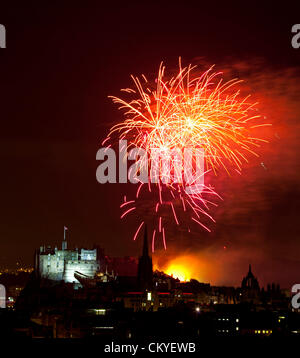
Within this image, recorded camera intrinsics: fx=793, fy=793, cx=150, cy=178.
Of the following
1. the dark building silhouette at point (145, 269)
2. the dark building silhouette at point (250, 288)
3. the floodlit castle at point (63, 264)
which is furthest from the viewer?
the floodlit castle at point (63, 264)

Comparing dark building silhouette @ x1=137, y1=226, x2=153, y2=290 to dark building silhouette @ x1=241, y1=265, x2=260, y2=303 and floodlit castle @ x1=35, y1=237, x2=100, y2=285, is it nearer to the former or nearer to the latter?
dark building silhouette @ x1=241, y1=265, x2=260, y2=303

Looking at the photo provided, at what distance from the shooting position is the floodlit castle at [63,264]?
102 metres

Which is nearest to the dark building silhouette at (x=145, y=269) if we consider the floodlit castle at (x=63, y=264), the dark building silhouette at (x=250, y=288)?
the dark building silhouette at (x=250, y=288)

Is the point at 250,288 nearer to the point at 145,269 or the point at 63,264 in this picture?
the point at 145,269

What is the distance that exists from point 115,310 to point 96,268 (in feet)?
137

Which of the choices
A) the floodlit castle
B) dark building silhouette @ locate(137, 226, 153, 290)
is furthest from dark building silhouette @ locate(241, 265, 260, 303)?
the floodlit castle

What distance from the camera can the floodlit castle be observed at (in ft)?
335

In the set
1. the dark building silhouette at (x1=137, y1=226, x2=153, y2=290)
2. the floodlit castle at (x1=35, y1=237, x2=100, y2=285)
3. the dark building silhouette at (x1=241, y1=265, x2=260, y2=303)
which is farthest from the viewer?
the floodlit castle at (x1=35, y1=237, x2=100, y2=285)

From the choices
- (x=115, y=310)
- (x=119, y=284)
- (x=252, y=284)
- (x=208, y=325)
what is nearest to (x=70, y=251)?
(x=119, y=284)

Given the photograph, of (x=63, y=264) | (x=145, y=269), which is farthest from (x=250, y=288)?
(x=63, y=264)

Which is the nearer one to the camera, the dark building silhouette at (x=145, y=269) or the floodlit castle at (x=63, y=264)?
the dark building silhouette at (x=145, y=269)

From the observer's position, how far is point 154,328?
50594 mm

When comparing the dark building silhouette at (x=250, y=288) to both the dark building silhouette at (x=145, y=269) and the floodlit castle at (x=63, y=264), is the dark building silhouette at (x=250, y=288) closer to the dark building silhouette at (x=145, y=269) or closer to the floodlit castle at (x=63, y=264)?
the dark building silhouette at (x=145, y=269)
